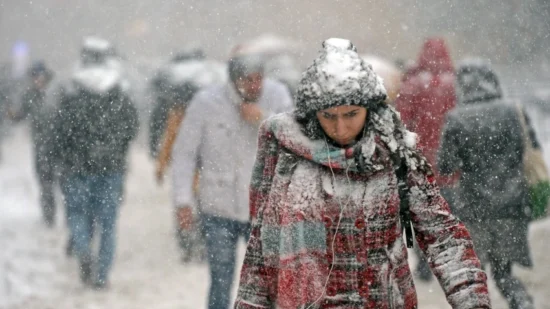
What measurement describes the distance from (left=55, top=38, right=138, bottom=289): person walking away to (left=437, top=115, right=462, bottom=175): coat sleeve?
1.94 meters

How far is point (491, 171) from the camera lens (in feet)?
16.4

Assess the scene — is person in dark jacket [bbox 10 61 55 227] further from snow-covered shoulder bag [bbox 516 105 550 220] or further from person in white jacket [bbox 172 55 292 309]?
snow-covered shoulder bag [bbox 516 105 550 220]

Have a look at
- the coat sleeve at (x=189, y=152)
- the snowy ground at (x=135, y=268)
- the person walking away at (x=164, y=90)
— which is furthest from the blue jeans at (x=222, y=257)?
the person walking away at (x=164, y=90)

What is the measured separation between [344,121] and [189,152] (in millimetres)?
2059

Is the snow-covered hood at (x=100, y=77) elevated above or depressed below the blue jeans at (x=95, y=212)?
above

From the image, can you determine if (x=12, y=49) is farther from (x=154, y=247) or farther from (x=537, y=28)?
(x=537, y=28)

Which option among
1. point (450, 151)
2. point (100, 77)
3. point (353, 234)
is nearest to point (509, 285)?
point (450, 151)

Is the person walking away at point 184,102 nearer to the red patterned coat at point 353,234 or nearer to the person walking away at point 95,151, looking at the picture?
the person walking away at point 95,151

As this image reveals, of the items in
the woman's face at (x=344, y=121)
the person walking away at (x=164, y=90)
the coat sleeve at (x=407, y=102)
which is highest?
the person walking away at (x=164, y=90)

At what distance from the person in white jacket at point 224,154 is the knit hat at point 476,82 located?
1073 millimetres

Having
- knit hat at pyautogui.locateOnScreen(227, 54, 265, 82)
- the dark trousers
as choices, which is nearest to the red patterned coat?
knit hat at pyautogui.locateOnScreen(227, 54, 265, 82)

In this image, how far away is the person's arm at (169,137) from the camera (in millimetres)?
5406

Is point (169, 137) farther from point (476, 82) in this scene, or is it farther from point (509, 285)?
point (509, 285)

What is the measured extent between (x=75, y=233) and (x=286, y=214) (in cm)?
352
